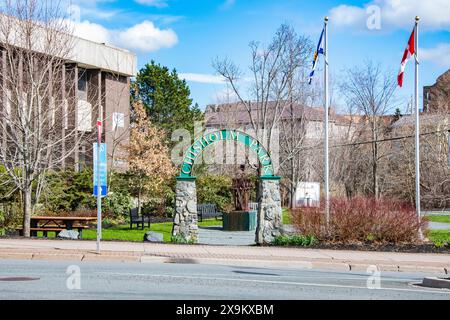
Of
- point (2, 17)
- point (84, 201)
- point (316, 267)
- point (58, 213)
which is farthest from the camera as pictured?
point (84, 201)

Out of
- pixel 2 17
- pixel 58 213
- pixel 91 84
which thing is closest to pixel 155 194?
pixel 91 84

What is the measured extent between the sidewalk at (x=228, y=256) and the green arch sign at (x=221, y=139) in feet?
11.4

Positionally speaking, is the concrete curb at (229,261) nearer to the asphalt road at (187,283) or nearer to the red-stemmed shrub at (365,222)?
the asphalt road at (187,283)

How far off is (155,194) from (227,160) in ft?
49.6

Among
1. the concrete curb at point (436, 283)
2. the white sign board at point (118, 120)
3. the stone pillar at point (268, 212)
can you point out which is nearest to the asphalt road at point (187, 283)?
the concrete curb at point (436, 283)

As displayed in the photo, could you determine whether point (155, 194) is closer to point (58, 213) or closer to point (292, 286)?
point (58, 213)

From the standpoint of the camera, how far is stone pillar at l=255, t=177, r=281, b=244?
2150 centimetres

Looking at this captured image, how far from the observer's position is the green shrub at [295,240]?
808 inches

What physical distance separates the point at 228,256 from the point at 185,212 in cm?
498

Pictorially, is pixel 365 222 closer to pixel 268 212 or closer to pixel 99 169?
pixel 268 212

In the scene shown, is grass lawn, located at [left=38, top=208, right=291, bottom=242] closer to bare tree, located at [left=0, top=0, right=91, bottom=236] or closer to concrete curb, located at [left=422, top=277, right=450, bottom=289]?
bare tree, located at [left=0, top=0, right=91, bottom=236]

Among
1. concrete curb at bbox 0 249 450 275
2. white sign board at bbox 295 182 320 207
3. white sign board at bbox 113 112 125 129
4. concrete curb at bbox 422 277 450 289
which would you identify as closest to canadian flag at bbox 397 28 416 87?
concrete curb at bbox 0 249 450 275
